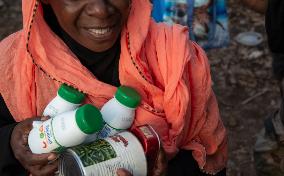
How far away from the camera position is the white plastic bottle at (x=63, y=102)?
5.43ft

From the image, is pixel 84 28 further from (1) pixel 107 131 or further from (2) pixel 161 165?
(2) pixel 161 165

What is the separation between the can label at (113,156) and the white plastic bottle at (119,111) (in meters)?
0.07


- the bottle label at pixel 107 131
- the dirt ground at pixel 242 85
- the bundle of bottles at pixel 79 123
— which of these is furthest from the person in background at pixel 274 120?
the bottle label at pixel 107 131

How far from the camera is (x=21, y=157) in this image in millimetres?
1738

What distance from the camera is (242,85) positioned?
4.27 meters

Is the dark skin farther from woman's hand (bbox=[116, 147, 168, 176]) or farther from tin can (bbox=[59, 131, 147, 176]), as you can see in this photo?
tin can (bbox=[59, 131, 147, 176])

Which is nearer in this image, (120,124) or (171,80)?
(120,124)

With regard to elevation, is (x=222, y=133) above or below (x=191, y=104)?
below

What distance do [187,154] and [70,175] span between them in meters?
0.62

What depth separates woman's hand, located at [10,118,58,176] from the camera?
1.66 metres

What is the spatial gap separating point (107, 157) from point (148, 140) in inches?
5.6

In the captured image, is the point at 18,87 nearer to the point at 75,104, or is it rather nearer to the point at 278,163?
the point at 75,104

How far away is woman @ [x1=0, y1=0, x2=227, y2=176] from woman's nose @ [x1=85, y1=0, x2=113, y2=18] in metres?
0.03

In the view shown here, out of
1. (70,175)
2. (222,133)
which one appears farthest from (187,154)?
(70,175)
